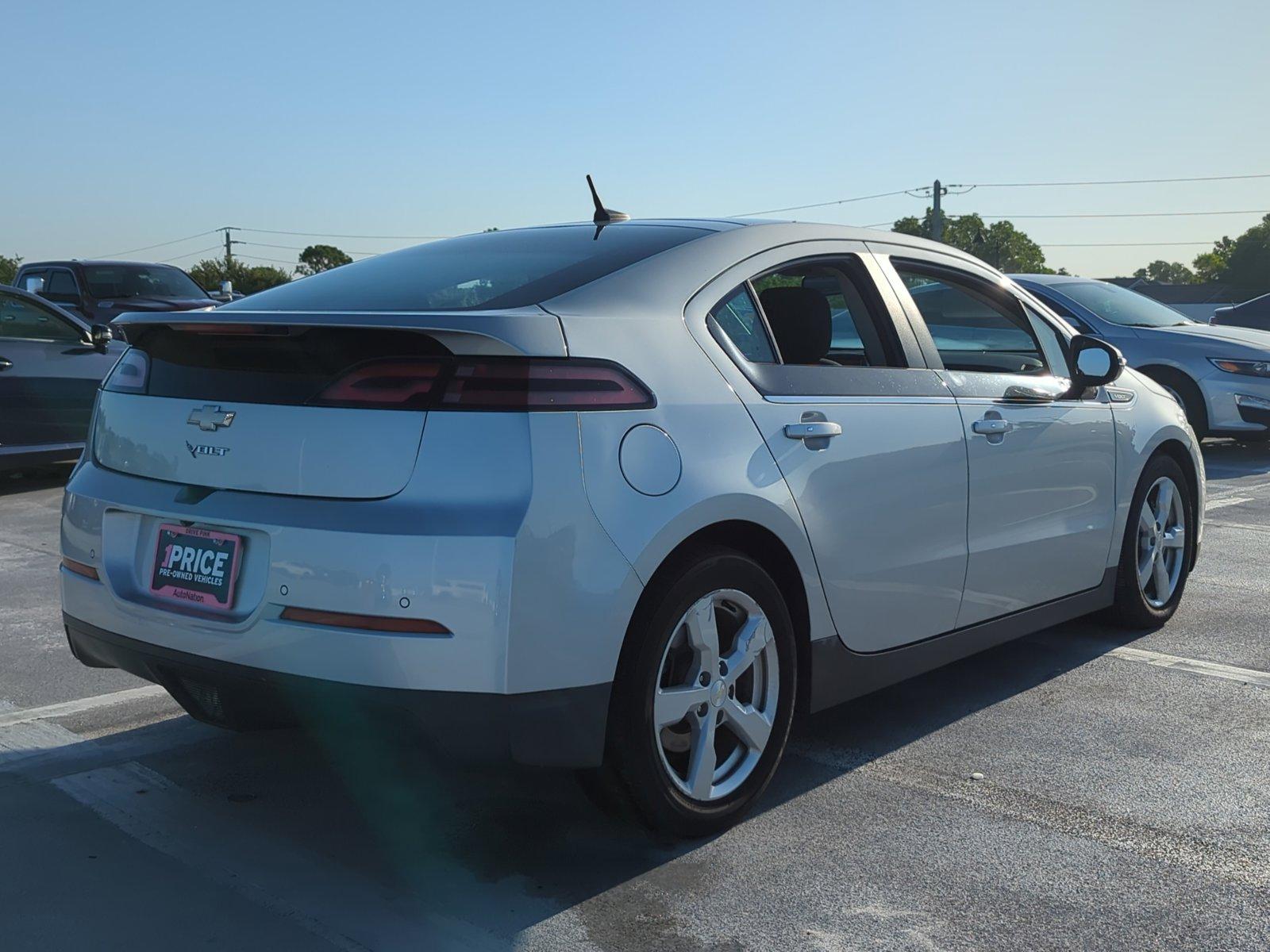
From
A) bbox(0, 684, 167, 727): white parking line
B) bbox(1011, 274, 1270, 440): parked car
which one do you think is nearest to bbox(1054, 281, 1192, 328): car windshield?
bbox(1011, 274, 1270, 440): parked car

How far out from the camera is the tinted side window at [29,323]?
9.87 m

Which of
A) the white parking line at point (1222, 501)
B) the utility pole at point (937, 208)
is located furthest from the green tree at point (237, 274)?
the white parking line at point (1222, 501)

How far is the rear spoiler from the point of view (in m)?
2.97

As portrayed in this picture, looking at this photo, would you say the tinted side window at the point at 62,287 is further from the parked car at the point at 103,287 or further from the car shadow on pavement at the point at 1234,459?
the car shadow on pavement at the point at 1234,459

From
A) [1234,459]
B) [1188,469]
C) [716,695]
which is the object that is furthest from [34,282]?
[716,695]

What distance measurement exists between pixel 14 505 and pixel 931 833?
25.3 feet

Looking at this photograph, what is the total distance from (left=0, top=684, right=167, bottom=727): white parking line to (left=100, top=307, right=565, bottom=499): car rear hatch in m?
1.47

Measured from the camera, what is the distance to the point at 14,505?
9234mm

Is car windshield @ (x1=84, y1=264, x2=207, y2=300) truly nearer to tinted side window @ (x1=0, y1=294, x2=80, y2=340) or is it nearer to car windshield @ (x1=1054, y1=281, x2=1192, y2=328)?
tinted side window @ (x1=0, y1=294, x2=80, y2=340)

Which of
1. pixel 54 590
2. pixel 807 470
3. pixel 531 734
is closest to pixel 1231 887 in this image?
pixel 807 470

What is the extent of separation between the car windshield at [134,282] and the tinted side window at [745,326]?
15118 mm

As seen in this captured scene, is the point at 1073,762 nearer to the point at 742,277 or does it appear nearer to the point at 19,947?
the point at 742,277

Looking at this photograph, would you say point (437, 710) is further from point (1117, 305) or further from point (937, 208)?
point (937, 208)

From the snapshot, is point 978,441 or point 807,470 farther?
point 978,441
